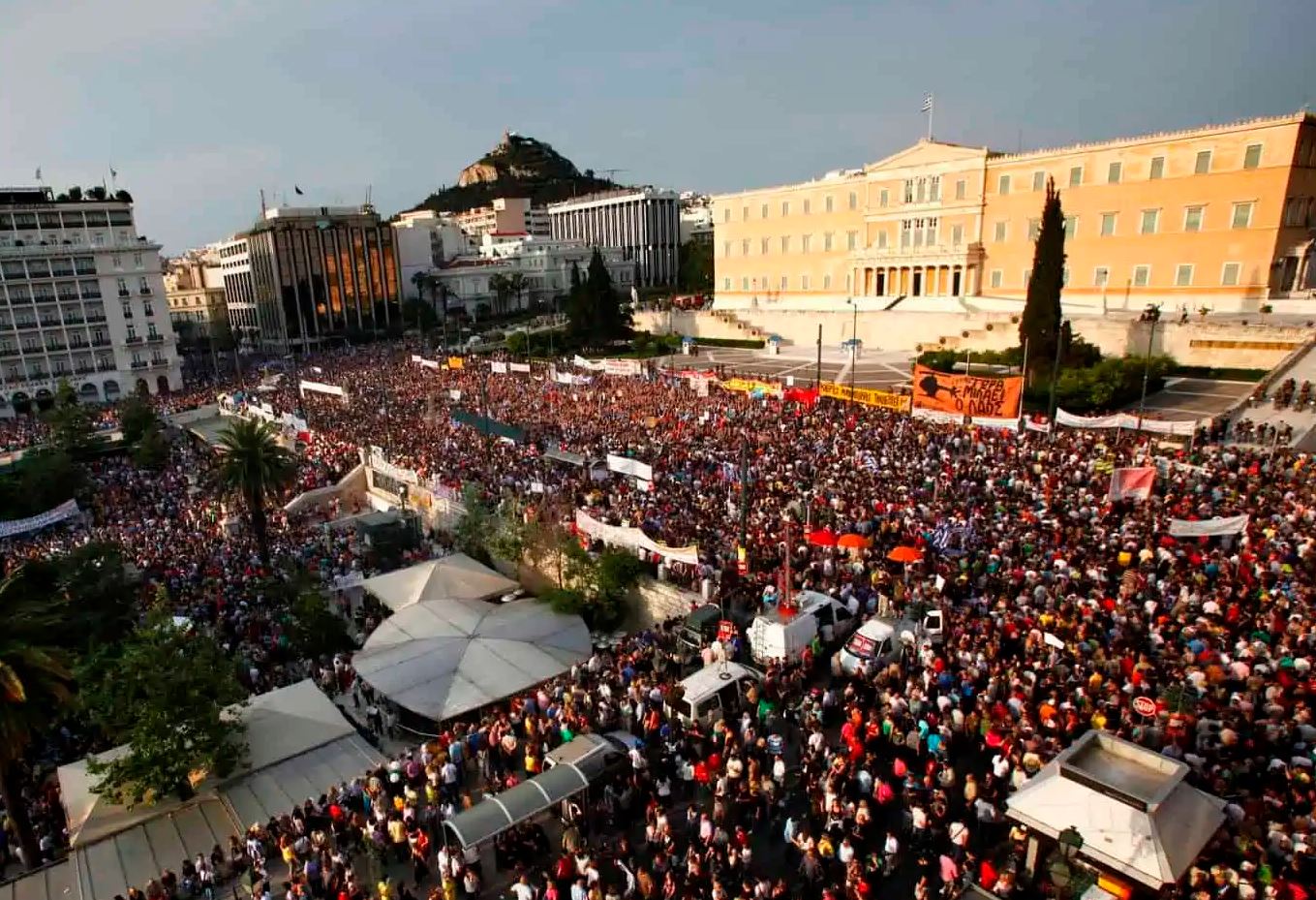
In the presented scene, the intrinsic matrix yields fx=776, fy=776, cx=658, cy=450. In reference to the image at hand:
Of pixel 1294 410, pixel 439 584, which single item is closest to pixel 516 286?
pixel 439 584

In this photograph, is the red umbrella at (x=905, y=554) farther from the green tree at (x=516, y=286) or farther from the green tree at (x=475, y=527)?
the green tree at (x=516, y=286)

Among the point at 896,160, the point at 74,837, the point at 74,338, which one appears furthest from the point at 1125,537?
the point at 74,338

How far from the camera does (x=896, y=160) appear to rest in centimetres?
5816

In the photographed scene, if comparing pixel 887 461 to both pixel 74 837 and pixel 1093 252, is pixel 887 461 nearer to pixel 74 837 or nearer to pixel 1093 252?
pixel 74 837

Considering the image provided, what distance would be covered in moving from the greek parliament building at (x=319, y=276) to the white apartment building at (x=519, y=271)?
8897mm

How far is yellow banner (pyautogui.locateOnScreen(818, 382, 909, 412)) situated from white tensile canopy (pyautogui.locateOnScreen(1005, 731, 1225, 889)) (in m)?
21.3

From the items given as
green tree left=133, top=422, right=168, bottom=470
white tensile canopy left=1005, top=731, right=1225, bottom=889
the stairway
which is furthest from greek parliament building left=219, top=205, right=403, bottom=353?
white tensile canopy left=1005, top=731, right=1225, bottom=889

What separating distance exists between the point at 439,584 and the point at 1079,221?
4655 centimetres

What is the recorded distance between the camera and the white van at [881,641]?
14.6 meters

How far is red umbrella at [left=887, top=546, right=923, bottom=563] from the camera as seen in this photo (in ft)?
56.7

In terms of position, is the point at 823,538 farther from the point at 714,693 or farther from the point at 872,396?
the point at 872,396

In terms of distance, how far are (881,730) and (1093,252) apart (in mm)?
46980

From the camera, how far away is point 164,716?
1328cm

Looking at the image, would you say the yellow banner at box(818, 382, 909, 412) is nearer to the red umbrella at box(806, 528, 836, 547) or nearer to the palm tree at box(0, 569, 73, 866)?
the red umbrella at box(806, 528, 836, 547)
